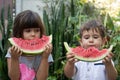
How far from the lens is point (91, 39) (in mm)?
2873

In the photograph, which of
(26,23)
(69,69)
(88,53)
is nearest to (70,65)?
(69,69)

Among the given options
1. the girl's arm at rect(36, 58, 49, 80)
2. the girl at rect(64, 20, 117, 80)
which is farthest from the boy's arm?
the girl's arm at rect(36, 58, 49, 80)

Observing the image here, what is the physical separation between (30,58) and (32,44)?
0.42ft

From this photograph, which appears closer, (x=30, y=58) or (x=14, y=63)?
(x=14, y=63)

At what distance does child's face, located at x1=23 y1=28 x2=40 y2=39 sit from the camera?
9.77ft

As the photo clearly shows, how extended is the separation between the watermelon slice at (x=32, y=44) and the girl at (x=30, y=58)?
4 cm

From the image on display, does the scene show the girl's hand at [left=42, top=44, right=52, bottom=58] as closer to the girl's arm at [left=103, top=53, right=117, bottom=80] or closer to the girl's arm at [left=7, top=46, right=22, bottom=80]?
the girl's arm at [left=7, top=46, right=22, bottom=80]

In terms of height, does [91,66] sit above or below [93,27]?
below

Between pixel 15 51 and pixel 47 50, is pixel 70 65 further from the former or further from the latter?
pixel 15 51

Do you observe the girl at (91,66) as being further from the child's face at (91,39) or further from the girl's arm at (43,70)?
the girl's arm at (43,70)

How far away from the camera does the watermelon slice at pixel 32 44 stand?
2918 millimetres

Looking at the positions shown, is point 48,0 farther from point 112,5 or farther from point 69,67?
point 69,67

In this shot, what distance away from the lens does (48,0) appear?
27.6 ft

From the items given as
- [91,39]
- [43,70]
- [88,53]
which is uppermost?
[91,39]
